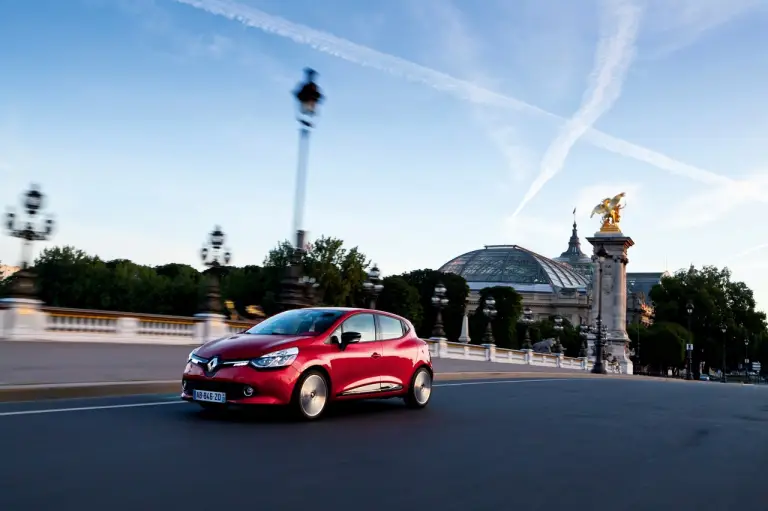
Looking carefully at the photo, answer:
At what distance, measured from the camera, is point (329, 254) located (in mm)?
80562

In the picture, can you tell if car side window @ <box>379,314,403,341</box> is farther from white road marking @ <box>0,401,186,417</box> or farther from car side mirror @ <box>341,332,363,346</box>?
white road marking @ <box>0,401,186,417</box>

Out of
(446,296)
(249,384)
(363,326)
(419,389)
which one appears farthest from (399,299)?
(249,384)

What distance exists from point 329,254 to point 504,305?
122ft

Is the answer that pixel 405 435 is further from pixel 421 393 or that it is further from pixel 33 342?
pixel 33 342

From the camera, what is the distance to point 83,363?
18047 millimetres

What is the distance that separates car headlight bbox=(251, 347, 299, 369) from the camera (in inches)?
390

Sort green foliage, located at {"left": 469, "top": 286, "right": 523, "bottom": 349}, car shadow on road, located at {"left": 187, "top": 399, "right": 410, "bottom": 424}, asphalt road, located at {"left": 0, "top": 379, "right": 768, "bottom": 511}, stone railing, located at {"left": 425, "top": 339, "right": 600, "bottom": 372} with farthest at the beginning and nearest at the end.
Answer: green foliage, located at {"left": 469, "top": 286, "right": 523, "bottom": 349} → stone railing, located at {"left": 425, "top": 339, "right": 600, "bottom": 372} → car shadow on road, located at {"left": 187, "top": 399, "right": 410, "bottom": 424} → asphalt road, located at {"left": 0, "top": 379, "right": 768, "bottom": 511}

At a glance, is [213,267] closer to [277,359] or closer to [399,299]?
[277,359]

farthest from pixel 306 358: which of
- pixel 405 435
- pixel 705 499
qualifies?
pixel 705 499

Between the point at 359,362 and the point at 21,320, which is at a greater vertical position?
the point at 21,320

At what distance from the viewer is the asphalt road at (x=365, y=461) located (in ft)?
19.5

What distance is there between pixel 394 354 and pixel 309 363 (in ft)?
7.17

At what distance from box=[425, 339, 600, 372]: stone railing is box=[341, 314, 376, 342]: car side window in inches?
1160

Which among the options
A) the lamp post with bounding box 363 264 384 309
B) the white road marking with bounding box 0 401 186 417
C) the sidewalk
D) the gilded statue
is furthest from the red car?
the gilded statue
